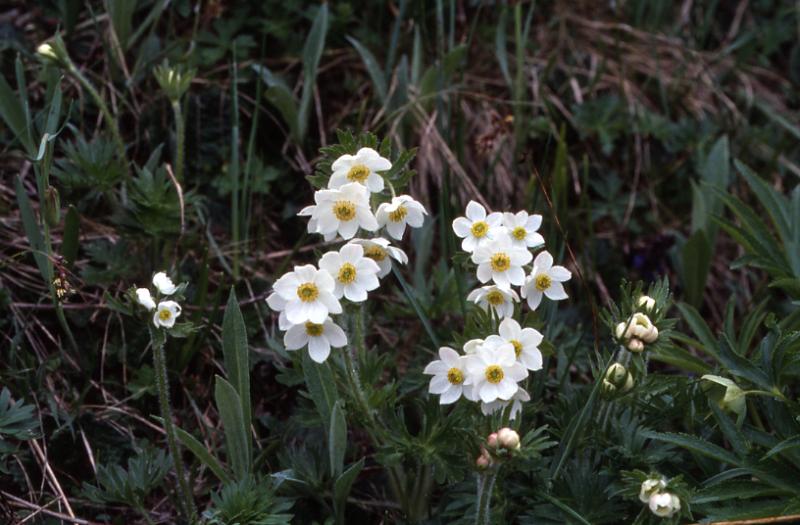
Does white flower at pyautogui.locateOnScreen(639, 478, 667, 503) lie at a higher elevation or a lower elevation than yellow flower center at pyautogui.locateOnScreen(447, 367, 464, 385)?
lower

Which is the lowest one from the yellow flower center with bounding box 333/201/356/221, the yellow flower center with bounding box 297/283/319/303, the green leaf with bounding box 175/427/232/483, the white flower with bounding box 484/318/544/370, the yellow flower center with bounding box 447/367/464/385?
the green leaf with bounding box 175/427/232/483

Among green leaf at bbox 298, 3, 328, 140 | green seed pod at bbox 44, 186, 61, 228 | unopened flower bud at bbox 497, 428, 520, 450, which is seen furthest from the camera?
green leaf at bbox 298, 3, 328, 140

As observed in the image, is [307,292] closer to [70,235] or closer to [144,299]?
[144,299]

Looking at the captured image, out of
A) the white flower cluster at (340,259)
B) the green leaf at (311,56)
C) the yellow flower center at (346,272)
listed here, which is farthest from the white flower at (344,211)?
the green leaf at (311,56)

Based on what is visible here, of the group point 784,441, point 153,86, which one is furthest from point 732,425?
point 153,86

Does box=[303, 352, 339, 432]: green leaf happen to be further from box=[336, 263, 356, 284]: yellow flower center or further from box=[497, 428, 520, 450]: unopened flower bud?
box=[497, 428, 520, 450]: unopened flower bud

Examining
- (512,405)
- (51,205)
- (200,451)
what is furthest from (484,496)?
→ (51,205)

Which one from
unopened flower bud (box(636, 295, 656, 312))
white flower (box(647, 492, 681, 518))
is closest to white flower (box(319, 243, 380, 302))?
unopened flower bud (box(636, 295, 656, 312))
